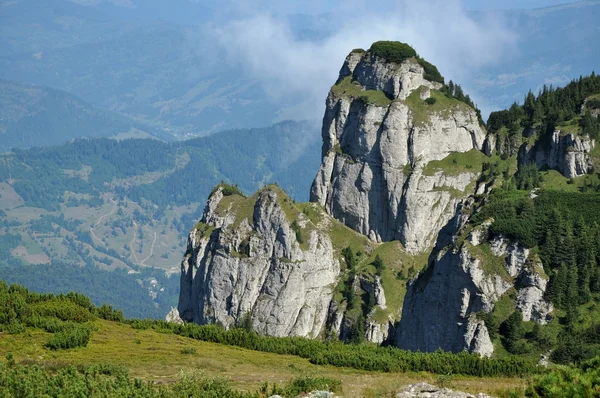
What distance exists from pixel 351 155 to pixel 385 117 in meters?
10.2

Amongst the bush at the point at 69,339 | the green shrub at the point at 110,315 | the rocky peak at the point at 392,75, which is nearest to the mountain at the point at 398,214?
the rocky peak at the point at 392,75

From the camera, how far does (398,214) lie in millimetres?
160750

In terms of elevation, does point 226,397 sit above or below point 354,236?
below

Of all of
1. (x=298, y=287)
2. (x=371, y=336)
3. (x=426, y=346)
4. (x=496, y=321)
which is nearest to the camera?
(x=496, y=321)

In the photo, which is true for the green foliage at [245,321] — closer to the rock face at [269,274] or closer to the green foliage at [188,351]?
the rock face at [269,274]

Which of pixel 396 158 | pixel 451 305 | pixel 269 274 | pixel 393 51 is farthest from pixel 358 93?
pixel 451 305

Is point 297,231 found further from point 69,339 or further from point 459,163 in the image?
point 69,339

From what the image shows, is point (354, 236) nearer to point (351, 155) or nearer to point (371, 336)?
point (351, 155)

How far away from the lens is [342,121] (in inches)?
6585

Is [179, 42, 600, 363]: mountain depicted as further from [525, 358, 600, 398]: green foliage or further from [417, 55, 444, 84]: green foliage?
[525, 358, 600, 398]: green foliage

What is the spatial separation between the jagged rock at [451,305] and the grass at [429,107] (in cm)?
3883

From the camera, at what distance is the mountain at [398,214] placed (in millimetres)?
120500

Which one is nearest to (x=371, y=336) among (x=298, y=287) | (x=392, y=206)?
(x=298, y=287)

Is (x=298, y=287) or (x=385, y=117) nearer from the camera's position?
(x=298, y=287)
